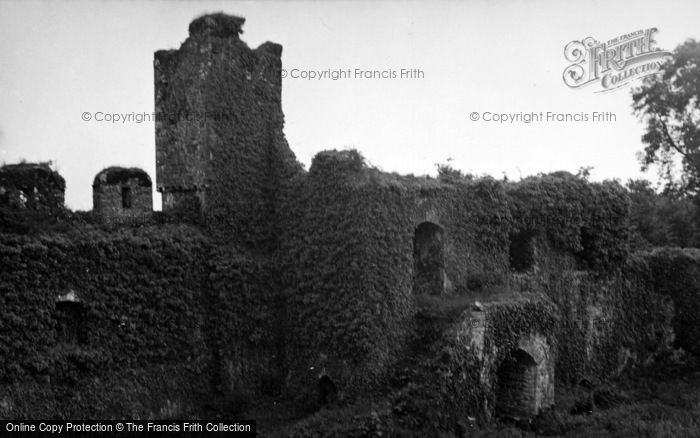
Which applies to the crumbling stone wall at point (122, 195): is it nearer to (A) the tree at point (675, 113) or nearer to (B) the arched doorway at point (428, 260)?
(B) the arched doorway at point (428, 260)

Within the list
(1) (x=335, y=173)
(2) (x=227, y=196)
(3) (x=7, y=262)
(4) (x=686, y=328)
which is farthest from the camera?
(4) (x=686, y=328)

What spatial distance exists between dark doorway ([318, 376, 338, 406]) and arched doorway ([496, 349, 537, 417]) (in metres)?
3.99

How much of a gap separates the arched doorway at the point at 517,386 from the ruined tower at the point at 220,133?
6.81 m

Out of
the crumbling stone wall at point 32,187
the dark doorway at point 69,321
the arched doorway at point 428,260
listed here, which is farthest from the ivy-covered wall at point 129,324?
the arched doorway at point 428,260

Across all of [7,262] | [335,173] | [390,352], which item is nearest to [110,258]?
[7,262]

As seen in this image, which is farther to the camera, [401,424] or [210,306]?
[210,306]

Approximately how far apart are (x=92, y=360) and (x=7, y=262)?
2649 millimetres

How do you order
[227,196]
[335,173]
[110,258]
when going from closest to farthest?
[110,258] → [335,173] → [227,196]

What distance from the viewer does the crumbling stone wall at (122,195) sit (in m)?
17.4

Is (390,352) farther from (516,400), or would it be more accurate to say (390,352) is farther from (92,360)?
(92,360)

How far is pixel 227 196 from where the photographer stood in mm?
18719

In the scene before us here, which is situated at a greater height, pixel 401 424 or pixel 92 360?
pixel 92 360

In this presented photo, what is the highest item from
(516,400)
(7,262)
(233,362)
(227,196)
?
(227,196)

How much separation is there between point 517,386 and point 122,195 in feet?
34.9
